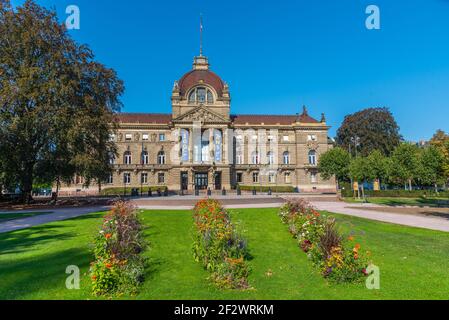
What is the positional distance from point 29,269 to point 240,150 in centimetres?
5649

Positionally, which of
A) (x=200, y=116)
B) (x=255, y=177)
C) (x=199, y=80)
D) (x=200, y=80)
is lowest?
(x=255, y=177)

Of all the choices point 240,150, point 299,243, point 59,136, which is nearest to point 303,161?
point 240,150

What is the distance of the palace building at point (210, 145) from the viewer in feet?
188

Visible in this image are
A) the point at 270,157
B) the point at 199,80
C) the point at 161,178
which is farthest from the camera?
the point at 270,157

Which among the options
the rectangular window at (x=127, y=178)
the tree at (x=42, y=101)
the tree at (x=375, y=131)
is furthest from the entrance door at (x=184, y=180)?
the tree at (x=375, y=131)

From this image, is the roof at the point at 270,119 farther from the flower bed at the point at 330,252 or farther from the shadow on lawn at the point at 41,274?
the shadow on lawn at the point at 41,274

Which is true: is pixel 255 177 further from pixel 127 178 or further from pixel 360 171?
pixel 360 171

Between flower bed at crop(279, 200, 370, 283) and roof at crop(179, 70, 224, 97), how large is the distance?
52818 mm

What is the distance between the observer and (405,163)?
3431 centimetres

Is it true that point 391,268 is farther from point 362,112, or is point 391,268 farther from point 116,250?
point 362,112

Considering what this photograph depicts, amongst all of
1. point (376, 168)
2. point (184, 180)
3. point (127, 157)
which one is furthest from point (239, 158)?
point (376, 168)

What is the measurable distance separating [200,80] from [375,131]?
138 ft
